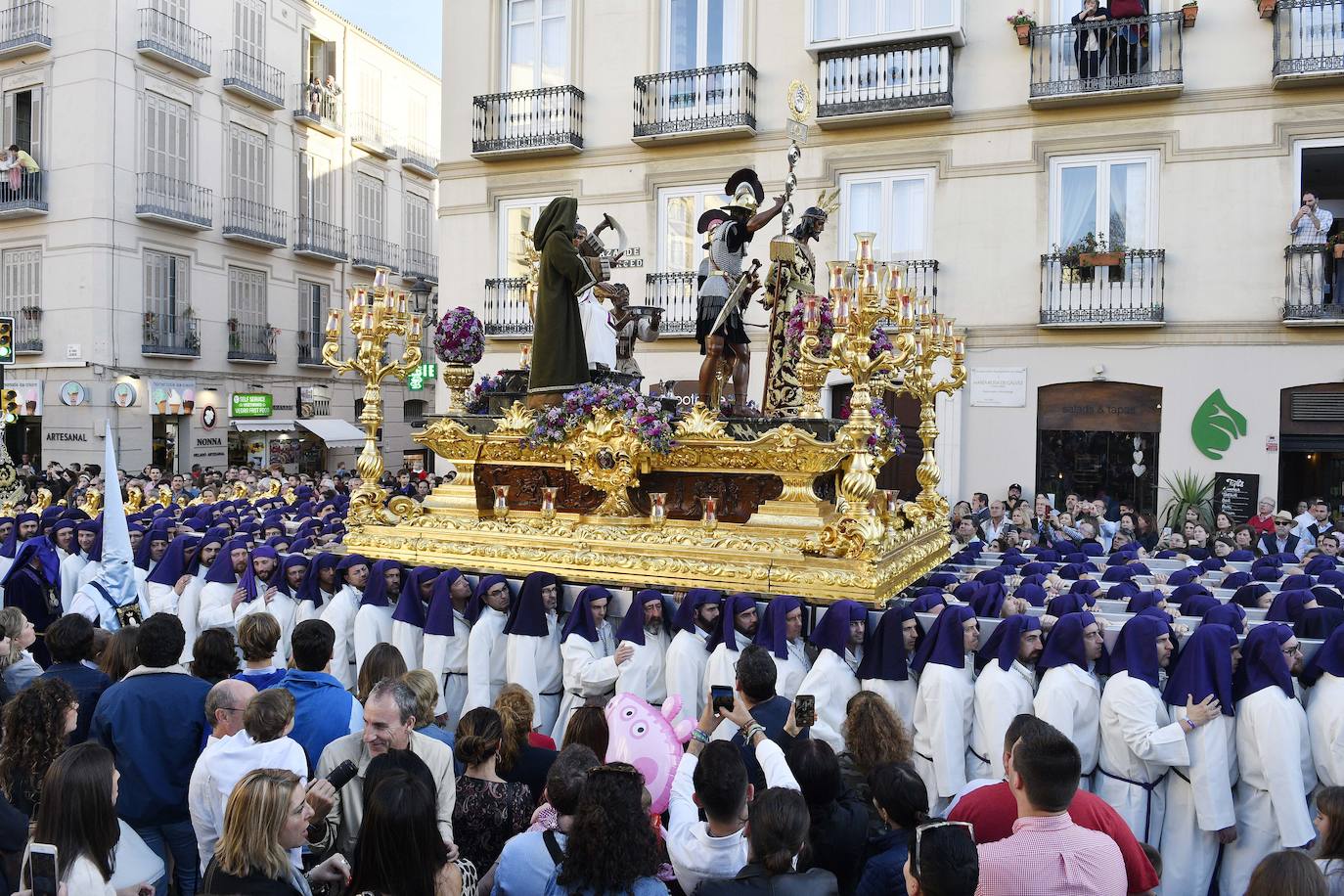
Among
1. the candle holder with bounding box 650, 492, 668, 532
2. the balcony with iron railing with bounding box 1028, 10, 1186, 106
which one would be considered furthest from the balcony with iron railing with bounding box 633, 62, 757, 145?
the candle holder with bounding box 650, 492, 668, 532

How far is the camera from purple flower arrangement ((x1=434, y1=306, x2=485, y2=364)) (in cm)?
1048

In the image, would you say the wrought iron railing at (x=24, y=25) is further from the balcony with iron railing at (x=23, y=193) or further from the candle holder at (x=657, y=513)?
the candle holder at (x=657, y=513)

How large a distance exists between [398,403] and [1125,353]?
69.5 ft

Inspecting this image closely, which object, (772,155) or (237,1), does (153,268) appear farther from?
(772,155)

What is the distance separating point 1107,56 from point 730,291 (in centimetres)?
971

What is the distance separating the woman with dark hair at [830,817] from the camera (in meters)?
3.77

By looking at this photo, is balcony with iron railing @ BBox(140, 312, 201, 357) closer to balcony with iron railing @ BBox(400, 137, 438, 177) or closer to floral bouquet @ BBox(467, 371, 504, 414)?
balcony with iron railing @ BBox(400, 137, 438, 177)

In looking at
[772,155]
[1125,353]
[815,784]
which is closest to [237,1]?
[772,155]

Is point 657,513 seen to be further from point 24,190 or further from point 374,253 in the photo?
point 374,253

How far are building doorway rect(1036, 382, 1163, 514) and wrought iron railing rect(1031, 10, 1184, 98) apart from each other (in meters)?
4.42

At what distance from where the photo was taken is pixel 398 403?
30.7 meters

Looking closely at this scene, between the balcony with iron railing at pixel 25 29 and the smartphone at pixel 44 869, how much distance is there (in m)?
24.2

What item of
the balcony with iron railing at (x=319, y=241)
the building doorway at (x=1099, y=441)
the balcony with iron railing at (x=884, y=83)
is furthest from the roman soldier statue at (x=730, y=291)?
the balcony with iron railing at (x=319, y=241)

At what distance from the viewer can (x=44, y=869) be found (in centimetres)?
325
